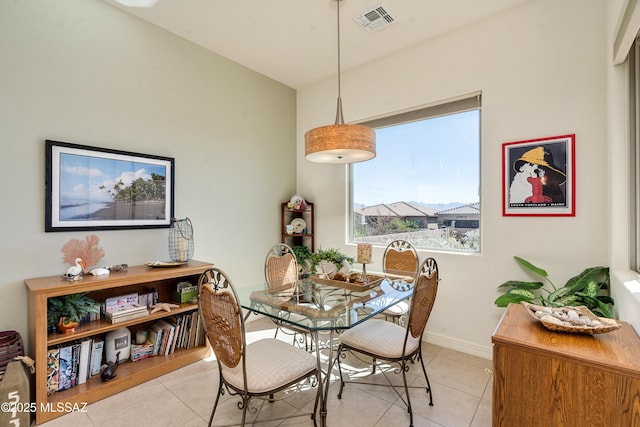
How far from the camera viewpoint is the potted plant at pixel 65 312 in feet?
6.87

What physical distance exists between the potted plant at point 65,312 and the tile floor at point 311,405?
59cm

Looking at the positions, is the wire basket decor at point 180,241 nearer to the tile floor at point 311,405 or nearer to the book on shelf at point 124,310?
the book on shelf at point 124,310

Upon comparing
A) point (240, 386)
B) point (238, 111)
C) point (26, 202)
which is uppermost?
point (238, 111)

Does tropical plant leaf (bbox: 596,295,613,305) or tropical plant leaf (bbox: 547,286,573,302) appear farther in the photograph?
tropical plant leaf (bbox: 547,286,573,302)

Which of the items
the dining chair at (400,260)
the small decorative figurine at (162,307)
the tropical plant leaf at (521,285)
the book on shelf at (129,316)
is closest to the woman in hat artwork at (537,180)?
the tropical plant leaf at (521,285)

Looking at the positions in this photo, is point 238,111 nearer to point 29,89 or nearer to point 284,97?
point 284,97

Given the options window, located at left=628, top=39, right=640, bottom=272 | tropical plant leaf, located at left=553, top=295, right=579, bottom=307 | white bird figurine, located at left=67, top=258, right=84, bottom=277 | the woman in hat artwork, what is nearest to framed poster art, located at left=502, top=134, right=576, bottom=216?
the woman in hat artwork

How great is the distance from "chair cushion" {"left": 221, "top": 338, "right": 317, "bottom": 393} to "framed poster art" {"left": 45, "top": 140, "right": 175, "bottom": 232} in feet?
5.58

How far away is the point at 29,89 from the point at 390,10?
2959 millimetres

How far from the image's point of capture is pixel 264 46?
3225 millimetres

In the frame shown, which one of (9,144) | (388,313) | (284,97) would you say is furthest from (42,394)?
(284,97)

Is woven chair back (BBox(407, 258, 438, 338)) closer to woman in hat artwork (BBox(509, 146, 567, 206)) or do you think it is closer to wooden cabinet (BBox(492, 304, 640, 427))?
wooden cabinet (BBox(492, 304, 640, 427))

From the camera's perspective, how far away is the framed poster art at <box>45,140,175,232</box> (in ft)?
7.52

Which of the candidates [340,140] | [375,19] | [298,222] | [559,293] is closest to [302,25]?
[375,19]
